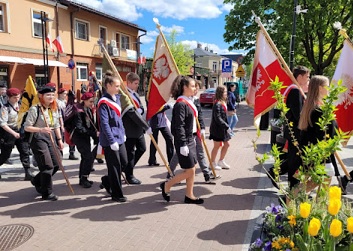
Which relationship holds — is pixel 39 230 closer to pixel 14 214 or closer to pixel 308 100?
pixel 14 214

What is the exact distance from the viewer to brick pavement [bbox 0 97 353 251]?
146 inches

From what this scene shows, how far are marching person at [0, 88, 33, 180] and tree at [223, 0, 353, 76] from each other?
15651 mm

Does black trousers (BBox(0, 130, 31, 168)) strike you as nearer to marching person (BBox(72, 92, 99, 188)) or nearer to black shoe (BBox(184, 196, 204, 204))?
marching person (BBox(72, 92, 99, 188))

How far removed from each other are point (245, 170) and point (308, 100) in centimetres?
333

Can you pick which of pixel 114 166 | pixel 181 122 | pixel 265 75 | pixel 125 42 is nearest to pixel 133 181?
pixel 114 166

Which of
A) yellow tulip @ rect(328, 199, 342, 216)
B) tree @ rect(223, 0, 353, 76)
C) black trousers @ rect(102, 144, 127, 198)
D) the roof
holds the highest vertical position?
the roof

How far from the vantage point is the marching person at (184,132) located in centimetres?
448

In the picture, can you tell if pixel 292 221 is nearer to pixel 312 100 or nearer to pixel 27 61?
pixel 312 100

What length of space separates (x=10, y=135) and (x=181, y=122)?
3836 mm

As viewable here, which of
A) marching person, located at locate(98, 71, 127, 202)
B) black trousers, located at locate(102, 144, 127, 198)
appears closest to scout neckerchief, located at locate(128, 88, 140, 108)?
marching person, located at locate(98, 71, 127, 202)

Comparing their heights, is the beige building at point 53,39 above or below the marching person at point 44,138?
above

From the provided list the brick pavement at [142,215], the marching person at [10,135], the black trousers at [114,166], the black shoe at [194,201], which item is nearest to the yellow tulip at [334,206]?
the brick pavement at [142,215]

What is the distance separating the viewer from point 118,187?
4.90 metres

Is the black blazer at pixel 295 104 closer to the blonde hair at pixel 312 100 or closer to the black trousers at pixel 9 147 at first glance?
the blonde hair at pixel 312 100
